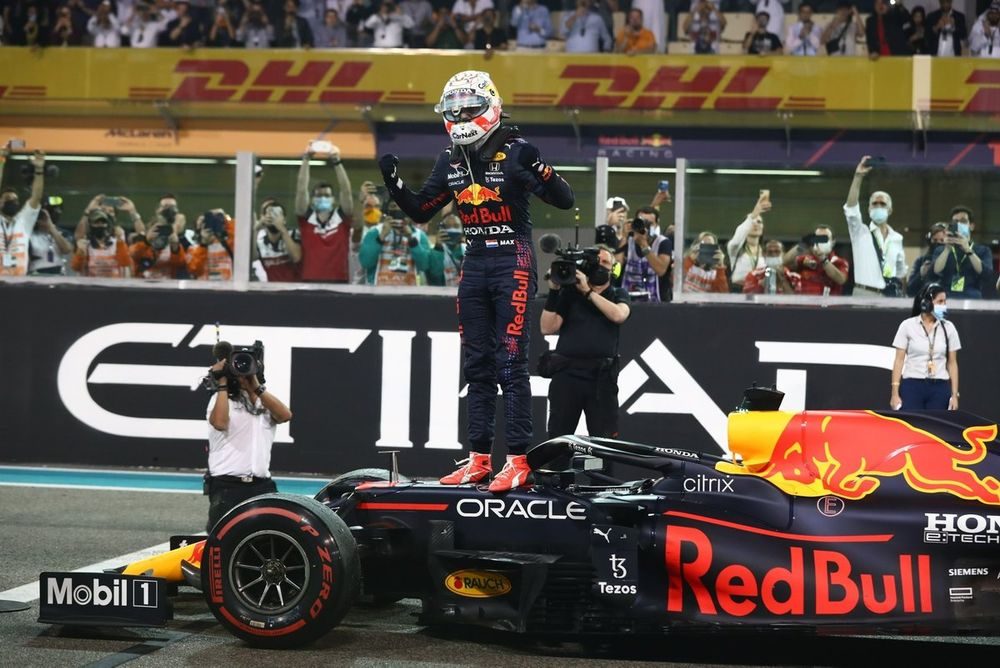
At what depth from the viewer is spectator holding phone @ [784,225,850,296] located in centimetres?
1067

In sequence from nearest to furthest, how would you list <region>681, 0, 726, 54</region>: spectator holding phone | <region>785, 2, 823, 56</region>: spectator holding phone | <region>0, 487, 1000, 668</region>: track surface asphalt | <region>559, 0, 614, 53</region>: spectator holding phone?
<region>0, 487, 1000, 668</region>: track surface asphalt < <region>785, 2, 823, 56</region>: spectator holding phone < <region>681, 0, 726, 54</region>: spectator holding phone < <region>559, 0, 614, 53</region>: spectator holding phone

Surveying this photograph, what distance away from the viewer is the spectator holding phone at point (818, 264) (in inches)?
420

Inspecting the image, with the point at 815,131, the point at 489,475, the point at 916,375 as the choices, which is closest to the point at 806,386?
the point at 916,375

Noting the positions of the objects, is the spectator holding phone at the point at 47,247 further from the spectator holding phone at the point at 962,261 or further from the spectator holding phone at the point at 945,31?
the spectator holding phone at the point at 945,31

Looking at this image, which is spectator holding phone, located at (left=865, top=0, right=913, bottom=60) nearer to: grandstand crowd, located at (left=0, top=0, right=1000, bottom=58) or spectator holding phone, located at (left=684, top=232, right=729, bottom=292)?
grandstand crowd, located at (left=0, top=0, right=1000, bottom=58)

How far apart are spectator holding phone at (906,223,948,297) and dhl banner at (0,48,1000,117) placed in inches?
310

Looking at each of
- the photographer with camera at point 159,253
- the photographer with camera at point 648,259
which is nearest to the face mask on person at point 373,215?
the photographer with camera at point 159,253

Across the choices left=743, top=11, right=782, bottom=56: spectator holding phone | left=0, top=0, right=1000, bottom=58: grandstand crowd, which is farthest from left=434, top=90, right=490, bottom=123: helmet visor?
left=743, top=11, right=782, bottom=56: spectator holding phone

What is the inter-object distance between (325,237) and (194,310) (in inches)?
51.3

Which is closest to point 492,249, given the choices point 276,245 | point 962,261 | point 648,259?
point 648,259

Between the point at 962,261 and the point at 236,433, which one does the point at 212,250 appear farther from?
the point at 962,261

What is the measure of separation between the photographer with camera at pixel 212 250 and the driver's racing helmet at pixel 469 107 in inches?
208

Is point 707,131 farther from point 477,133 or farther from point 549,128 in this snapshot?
point 477,133

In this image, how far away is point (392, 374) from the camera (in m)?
11.3
